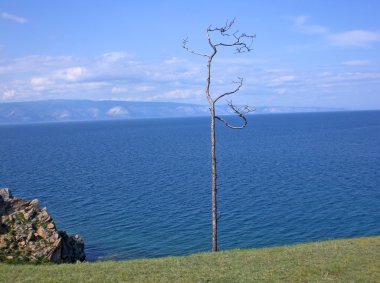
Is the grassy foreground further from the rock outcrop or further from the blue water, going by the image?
the blue water

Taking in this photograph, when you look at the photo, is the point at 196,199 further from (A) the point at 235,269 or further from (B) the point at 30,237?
(A) the point at 235,269

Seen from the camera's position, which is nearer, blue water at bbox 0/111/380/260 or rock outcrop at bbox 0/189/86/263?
rock outcrop at bbox 0/189/86/263

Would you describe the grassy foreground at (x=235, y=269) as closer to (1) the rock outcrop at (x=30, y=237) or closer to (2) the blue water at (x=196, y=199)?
(1) the rock outcrop at (x=30, y=237)

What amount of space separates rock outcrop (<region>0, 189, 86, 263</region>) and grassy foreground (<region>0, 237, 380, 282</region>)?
191 inches

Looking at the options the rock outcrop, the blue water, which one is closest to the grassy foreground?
the rock outcrop

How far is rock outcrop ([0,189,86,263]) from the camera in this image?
2852 centimetres

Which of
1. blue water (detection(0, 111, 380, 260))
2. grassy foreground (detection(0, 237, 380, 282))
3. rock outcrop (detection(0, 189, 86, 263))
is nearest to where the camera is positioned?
grassy foreground (detection(0, 237, 380, 282))

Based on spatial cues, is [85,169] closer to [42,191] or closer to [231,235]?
[42,191]

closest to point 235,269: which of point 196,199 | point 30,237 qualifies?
point 30,237

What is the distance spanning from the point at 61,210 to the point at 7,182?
26219 mm

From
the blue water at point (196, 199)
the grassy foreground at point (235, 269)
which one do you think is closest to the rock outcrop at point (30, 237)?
the grassy foreground at point (235, 269)

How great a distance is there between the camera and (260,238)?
4578cm

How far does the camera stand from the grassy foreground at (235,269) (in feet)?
64.2

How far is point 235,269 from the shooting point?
21469 millimetres
